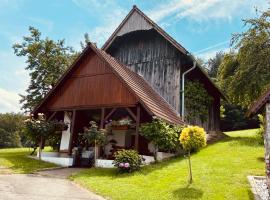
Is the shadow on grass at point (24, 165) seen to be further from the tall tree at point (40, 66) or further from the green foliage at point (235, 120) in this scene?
the green foliage at point (235, 120)

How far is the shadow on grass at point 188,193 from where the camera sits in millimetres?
9875

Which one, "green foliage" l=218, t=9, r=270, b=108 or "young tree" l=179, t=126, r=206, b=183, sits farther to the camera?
"green foliage" l=218, t=9, r=270, b=108

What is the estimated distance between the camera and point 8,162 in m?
17.3

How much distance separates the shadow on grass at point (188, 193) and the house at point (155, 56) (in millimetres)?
10280

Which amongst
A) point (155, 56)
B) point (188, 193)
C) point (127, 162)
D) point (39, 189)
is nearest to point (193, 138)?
point (188, 193)

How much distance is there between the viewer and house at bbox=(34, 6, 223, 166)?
→ 17781mm

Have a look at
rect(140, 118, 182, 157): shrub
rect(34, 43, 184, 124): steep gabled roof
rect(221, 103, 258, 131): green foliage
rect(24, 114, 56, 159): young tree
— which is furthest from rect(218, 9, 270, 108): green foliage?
rect(221, 103, 258, 131): green foliage

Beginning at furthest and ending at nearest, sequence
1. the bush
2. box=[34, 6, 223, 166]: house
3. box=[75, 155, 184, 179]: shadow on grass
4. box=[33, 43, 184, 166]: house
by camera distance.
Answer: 1. box=[34, 6, 223, 166]: house
2. box=[33, 43, 184, 166]: house
3. the bush
4. box=[75, 155, 184, 179]: shadow on grass

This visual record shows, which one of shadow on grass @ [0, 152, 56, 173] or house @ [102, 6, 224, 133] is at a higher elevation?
house @ [102, 6, 224, 133]

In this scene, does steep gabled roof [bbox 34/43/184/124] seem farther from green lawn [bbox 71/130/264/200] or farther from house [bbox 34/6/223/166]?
green lawn [bbox 71/130/264/200]

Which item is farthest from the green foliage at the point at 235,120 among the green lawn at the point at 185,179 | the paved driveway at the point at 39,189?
the paved driveway at the point at 39,189

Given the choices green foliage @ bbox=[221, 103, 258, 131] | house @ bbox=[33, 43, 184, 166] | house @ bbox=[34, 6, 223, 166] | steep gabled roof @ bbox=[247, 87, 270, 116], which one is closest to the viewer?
steep gabled roof @ bbox=[247, 87, 270, 116]

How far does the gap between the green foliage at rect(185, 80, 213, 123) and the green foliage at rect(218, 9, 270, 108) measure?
6.46 ft

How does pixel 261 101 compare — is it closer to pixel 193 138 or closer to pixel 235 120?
pixel 193 138
